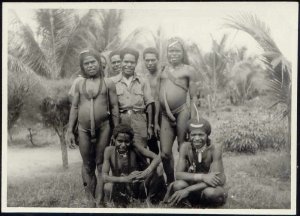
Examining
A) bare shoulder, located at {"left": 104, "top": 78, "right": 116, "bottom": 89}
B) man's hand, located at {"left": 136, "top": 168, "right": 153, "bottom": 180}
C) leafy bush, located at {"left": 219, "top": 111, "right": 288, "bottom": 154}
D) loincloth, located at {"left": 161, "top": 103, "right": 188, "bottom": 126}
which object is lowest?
man's hand, located at {"left": 136, "top": 168, "right": 153, "bottom": 180}

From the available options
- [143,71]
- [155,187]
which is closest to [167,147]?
[155,187]

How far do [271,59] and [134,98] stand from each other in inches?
74.1

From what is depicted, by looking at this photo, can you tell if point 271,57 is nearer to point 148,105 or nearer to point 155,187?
point 148,105

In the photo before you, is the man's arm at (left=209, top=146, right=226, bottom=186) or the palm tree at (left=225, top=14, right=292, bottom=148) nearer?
the man's arm at (left=209, top=146, right=226, bottom=186)

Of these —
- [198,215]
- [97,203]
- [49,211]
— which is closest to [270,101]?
[198,215]

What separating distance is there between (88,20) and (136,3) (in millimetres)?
684

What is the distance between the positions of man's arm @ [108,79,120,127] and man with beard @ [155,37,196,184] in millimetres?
522

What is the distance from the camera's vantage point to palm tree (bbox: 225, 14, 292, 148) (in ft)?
22.1

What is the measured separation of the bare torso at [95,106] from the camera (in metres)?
6.66

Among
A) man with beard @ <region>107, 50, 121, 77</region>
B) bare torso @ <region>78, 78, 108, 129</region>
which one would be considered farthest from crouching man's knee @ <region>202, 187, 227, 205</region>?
man with beard @ <region>107, 50, 121, 77</region>

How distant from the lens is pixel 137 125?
261 inches

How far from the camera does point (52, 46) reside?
273 inches

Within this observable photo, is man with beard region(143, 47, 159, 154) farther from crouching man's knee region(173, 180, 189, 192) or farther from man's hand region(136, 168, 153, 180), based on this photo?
crouching man's knee region(173, 180, 189, 192)

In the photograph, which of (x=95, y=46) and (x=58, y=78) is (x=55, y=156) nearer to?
(x=58, y=78)
